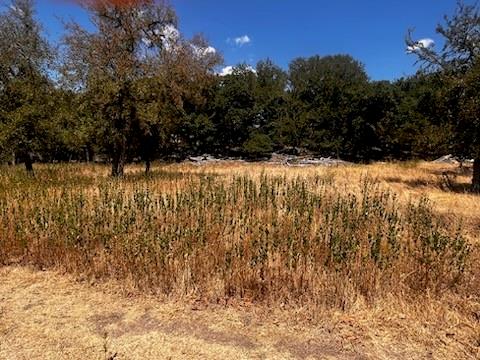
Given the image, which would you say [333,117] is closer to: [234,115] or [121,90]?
[234,115]

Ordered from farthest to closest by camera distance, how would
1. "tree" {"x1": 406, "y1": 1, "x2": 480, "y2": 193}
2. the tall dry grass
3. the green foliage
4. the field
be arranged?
the green foliage, "tree" {"x1": 406, "y1": 1, "x2": 480, "y2": 193}, the tall dry grass, the field

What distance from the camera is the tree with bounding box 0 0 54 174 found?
12102 millimetres

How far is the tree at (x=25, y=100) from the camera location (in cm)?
1210

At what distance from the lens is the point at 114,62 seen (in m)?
13.2

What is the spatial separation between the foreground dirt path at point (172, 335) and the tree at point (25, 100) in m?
9.68

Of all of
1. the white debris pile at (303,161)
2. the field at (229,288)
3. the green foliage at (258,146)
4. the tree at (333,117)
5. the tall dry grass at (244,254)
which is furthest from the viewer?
the tree at (333,117)

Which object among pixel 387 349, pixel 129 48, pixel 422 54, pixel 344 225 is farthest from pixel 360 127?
pixel 387 349

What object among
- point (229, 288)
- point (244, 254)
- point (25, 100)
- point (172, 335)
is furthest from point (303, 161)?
point (172, 335)

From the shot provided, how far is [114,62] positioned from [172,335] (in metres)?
11.9

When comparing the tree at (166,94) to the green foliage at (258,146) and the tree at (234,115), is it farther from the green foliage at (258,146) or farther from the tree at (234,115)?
the tree at (234,115)

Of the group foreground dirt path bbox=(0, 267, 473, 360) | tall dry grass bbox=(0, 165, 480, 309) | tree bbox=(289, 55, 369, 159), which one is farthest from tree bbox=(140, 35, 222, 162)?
tree bbox=(289, 55, 369, 159)

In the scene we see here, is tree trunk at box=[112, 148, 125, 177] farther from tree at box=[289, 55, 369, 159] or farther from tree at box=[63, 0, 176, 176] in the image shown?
tree at box=[289, 55, 369, 159]

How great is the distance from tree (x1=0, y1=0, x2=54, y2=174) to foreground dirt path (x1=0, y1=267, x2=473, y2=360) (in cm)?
968

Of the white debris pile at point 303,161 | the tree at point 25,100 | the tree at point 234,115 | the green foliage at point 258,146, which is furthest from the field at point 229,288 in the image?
the tree at point 234,115
